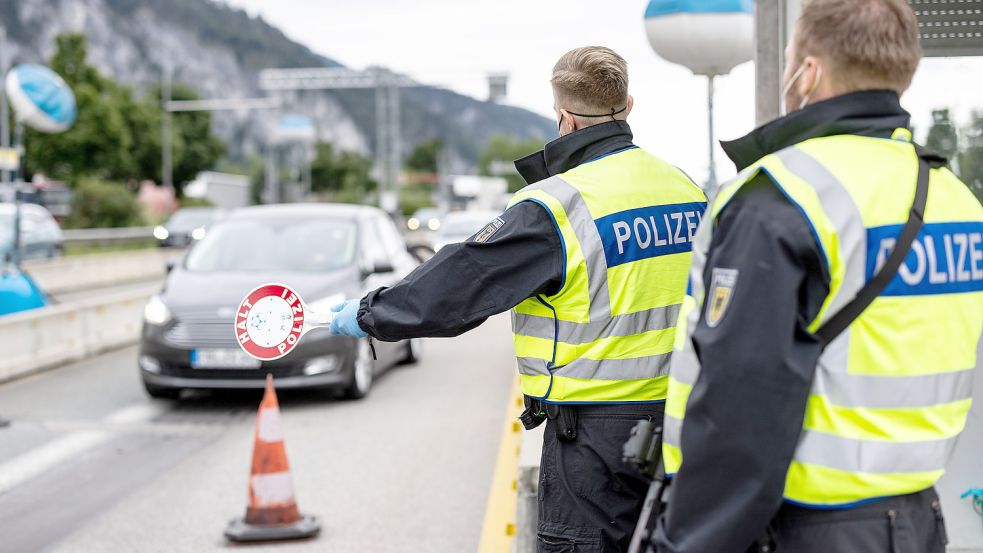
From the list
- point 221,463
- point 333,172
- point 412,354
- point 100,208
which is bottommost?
point 221,463

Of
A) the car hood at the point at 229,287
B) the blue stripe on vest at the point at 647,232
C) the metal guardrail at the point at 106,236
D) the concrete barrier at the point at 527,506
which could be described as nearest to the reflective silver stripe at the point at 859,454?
the blue stripe on vest at the point at 647,232

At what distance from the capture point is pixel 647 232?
3076 mm

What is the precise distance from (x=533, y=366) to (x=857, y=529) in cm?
113

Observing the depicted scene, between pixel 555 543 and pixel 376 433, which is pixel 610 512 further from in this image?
pixel 376 433

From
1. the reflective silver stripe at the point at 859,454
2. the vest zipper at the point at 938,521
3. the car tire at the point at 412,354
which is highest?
the reflective silver stripe at the point at 859,454

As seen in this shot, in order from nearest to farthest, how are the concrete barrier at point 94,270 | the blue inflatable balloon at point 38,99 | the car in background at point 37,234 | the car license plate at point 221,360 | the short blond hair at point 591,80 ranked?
1. the short blond hair at point 591,80
2. the car license plate at point 221,360
3. the blue inflatable balloon at point 38,99
4. the concrete barrier at point 94,270
5. the car in background at point 37,234

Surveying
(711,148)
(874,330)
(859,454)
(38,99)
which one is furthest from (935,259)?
(38,99)

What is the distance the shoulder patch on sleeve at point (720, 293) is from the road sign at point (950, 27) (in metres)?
3.25

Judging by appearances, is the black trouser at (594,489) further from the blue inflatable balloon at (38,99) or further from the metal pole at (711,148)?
the blue inflatable balloon at (38,99)

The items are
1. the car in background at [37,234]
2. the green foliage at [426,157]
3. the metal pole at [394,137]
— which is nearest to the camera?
the car in background at [37,234]

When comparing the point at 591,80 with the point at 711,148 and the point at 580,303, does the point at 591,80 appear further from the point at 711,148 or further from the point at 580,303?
the point at 711,148

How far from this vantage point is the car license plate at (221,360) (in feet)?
30.1

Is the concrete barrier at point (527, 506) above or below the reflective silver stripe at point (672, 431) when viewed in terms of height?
below

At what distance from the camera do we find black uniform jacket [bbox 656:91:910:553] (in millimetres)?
2018
